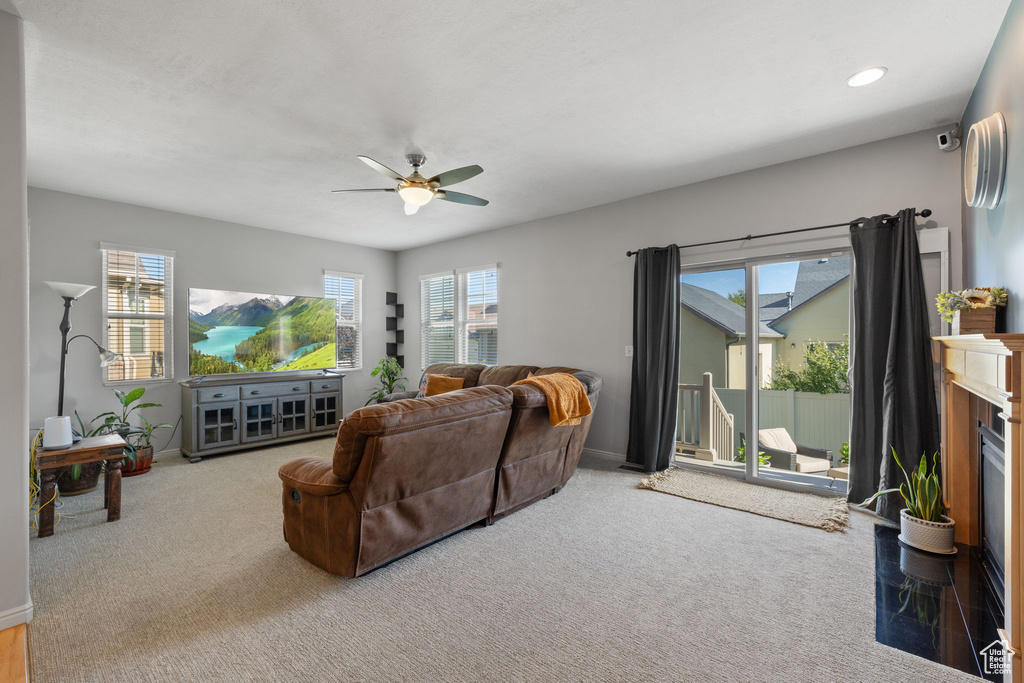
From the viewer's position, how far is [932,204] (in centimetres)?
326

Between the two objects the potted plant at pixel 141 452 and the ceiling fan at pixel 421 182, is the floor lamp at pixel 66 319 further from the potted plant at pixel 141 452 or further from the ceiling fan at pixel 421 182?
the ceiling fan at pixel 421 182

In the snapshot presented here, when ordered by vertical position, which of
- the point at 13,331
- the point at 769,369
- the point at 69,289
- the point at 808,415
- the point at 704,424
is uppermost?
the point at 69,289

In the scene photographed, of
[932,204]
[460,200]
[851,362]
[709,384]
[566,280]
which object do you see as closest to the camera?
[932,204]

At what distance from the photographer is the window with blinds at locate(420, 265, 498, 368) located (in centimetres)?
625

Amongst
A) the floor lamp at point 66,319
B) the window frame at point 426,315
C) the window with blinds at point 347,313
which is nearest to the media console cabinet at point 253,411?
the window with blinds at point 347,313

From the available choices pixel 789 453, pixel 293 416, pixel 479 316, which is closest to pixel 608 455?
pixel 789 453

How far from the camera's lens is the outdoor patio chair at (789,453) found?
382 cm

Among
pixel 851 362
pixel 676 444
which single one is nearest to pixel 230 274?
pixel 676 444

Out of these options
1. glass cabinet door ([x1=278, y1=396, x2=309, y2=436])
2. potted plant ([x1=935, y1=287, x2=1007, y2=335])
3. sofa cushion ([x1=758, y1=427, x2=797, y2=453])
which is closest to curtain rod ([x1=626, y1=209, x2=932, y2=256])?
potted plant ([x1=935, y1=287, x2=1007, y2=335])

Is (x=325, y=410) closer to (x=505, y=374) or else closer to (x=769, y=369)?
(x=505, y=374)

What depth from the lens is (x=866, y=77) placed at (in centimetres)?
264

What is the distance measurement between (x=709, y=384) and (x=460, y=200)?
111 inches

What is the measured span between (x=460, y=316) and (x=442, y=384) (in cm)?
136

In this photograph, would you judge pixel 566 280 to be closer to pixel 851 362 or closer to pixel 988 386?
pixel 851 362
